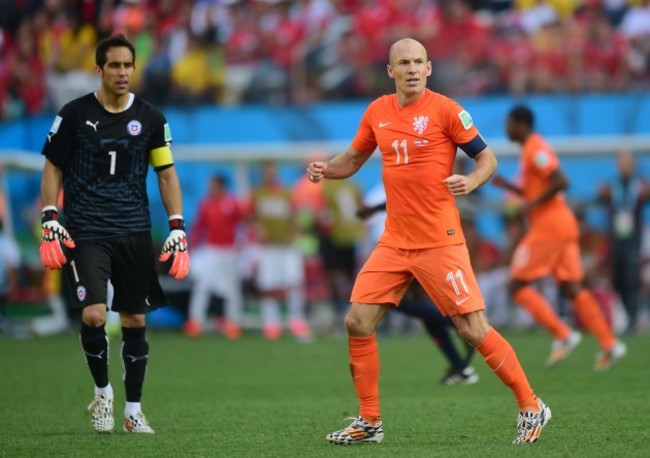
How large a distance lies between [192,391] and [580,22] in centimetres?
1099

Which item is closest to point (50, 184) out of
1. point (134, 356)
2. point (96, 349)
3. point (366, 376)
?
point (96, 349)

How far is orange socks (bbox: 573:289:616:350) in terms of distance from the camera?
12.5 m

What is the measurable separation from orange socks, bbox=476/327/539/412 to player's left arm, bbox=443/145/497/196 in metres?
0.96

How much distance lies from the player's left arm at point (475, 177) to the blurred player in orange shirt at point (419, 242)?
0.5 inches

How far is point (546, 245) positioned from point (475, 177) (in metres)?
5.67

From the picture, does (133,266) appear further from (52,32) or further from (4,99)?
(52,32)

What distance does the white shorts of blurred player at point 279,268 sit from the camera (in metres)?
18.1

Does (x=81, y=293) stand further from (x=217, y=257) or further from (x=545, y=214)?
(x=217, y=257)

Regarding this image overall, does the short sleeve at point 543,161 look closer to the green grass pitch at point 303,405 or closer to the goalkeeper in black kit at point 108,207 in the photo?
the green grass pitch at point 303,405

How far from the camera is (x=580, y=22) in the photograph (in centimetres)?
1920

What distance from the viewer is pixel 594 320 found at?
1255 centimetres

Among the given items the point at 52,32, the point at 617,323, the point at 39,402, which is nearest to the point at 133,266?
the point at 39,402

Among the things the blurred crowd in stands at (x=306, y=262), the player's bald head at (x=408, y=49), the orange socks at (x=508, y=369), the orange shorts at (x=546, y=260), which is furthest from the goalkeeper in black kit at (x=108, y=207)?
the blurred crowd in stands at (x=306, y=262)

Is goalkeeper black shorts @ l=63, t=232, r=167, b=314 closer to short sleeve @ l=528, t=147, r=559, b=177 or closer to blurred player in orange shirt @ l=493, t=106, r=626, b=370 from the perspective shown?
blurred player in orange shirt @ l=493, t=106, r=626, b=370
